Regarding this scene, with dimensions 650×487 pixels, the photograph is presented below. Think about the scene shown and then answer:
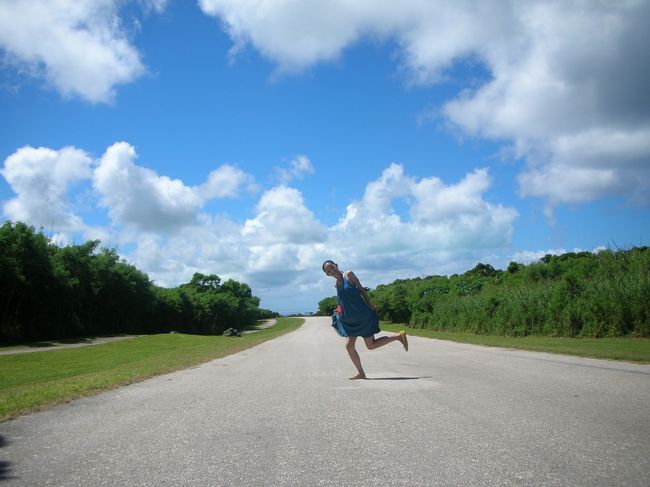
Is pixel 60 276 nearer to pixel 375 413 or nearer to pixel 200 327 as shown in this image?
pixel 375 413

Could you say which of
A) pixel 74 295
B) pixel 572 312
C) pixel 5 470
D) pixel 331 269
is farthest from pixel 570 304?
pixel 74 295

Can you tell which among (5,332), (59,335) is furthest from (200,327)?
(5,332)

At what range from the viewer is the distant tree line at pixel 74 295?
32.2 meters

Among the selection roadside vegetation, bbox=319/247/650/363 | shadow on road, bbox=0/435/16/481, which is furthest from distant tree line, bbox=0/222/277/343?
shadow on road, bbox=0/435/16/481

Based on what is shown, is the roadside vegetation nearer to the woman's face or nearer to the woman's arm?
the woman's arm

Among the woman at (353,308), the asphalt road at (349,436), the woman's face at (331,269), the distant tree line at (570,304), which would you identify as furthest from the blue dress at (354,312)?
the distant tree line at (570,304)

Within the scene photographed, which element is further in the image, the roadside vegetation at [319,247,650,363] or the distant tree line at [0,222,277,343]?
the distant tree line at [0,222,277,343]

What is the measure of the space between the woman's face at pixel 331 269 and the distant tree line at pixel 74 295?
2974 centimetres

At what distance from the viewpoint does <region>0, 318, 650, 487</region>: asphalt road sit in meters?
3.52

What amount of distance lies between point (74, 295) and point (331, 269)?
3849cm

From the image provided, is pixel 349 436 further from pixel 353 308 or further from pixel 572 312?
pixel 572 312

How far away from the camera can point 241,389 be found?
788 cm

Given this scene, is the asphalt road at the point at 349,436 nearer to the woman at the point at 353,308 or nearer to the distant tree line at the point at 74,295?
the woman at the point at 353,308

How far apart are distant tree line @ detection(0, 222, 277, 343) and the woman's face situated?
1171 inches
